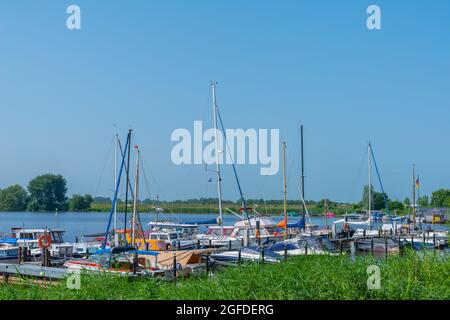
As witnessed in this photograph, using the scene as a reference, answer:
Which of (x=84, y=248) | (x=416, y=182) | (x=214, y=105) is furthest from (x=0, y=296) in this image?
(x=416, y=182)

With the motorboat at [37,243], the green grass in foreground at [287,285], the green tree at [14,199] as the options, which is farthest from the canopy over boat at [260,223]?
the green tree at [14,199]

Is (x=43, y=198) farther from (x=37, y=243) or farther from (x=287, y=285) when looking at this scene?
(x=287, y=285)

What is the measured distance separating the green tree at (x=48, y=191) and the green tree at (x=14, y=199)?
1093cm

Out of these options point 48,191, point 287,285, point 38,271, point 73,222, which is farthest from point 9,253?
point 48,191

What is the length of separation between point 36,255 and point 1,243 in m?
8.15

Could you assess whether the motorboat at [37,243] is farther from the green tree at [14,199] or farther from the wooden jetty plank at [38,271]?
the green tree at [14,199]

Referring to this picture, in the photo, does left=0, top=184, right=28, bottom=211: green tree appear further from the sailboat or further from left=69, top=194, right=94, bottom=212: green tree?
the sailboat

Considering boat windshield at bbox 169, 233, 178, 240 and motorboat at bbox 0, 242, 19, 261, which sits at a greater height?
boat windshield at bbox 169, 233, 178, 240

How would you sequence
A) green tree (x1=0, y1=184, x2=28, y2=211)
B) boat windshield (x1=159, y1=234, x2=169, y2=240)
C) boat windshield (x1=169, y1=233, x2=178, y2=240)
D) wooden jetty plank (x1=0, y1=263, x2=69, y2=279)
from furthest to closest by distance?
1. green tree (x1=0, y1=184, x2=28, y2=211)
2. boat windshield (x1=169, y1=233, x2=178, y2=240)
3. boat windshield (x1=159, y1=234, x2=169, y2=240)
4. wooden jetty plank (x1=0, y1=263, x2=69, y2=279)

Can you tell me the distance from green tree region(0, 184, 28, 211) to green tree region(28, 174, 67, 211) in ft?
35.8

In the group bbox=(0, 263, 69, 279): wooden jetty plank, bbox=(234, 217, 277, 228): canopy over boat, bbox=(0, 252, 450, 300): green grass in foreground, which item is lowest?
bbox=(234, 217, 277, 228): canopy over boat

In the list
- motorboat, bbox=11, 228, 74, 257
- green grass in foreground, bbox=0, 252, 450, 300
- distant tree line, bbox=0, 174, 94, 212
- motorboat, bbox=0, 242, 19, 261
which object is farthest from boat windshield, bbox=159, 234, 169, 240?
distant tree line, bbox=0, 174, 94, 212

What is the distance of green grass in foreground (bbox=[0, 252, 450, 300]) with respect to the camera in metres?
12.3

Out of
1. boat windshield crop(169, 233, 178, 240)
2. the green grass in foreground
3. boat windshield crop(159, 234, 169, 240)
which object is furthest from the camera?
boat windshield crop(169, 233, 178, 240)
